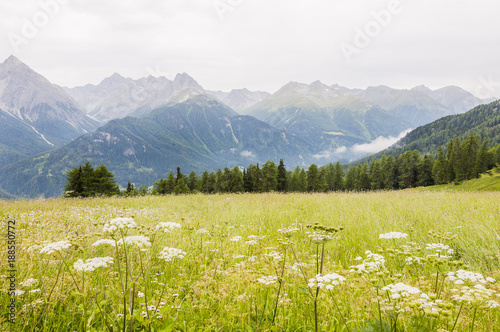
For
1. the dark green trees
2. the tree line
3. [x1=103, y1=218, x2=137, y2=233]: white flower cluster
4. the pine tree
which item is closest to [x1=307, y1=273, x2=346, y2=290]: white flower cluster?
[x1=103, y1=218, x2=137, y2=233]: white flower cluster

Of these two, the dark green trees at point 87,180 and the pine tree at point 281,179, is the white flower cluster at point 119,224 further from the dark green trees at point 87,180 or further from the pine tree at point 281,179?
the pine tree at point 281,179

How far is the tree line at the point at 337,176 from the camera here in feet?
181

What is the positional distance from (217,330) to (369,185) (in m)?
92.4

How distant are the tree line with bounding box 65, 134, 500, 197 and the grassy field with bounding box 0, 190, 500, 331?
45.2 m

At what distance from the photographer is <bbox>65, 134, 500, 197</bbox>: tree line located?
5522 centimetres

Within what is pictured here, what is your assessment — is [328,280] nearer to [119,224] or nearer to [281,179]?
[119,224]

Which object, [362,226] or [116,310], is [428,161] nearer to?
[362,226]

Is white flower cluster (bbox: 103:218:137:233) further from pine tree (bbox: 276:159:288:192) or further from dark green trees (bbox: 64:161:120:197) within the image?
pine tree (bbox: 276:159:288:192)

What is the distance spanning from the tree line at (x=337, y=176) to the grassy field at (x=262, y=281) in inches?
1781

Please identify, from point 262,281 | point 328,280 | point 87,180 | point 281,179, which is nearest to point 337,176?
point 281,179

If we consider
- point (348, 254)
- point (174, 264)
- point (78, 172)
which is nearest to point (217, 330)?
point (174, 264)

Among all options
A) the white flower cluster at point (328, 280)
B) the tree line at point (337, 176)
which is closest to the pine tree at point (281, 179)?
the tree line at point (337, 176)

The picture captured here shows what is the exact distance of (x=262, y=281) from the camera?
297 cm

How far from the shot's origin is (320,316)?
3.33 meters
